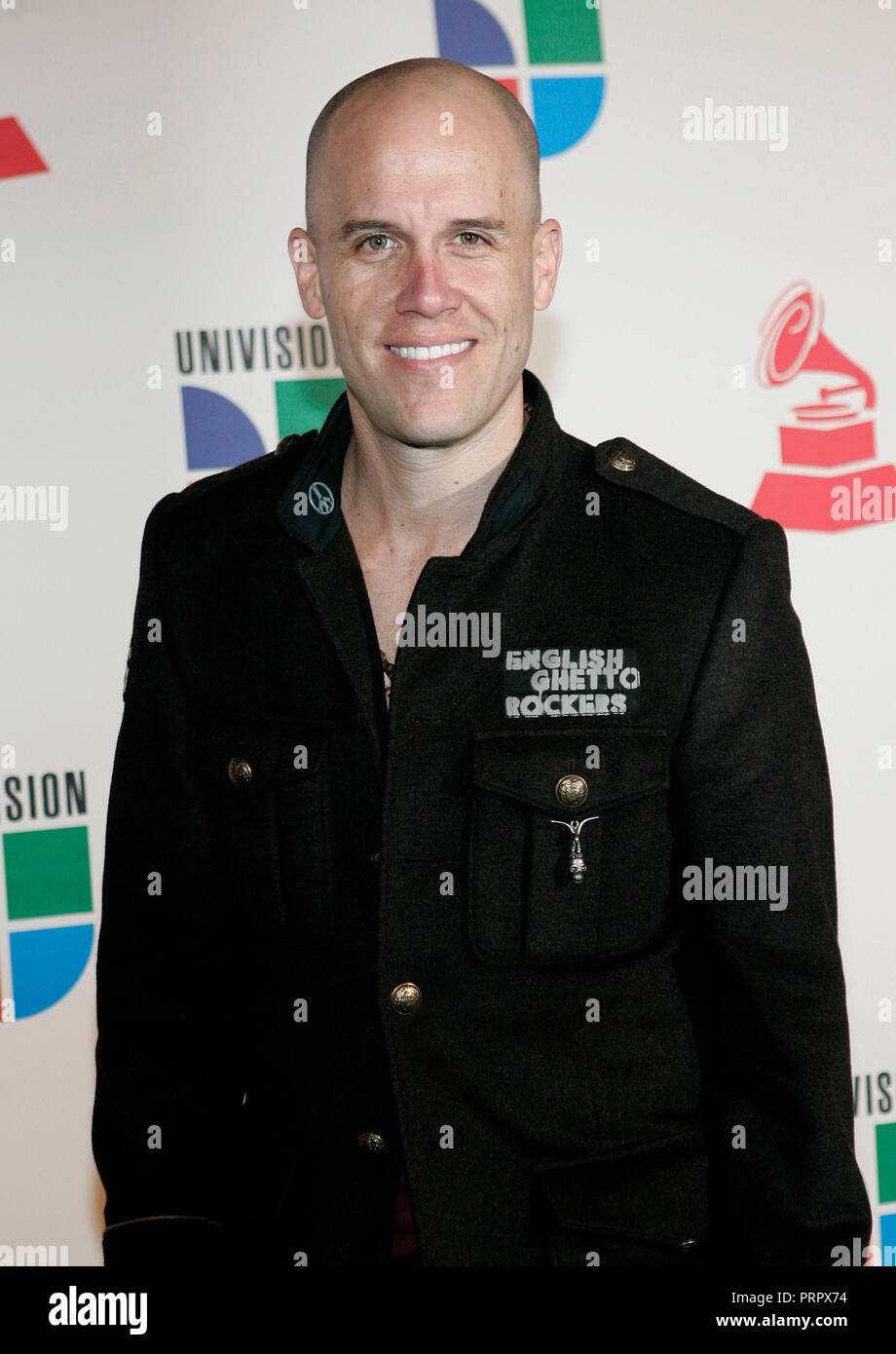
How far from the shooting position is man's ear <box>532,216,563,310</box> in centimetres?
156

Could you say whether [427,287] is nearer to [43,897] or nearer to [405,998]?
[405,998]

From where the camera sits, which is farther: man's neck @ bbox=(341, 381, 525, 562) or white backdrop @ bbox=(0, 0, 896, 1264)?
white backdrop @ bbox=(0, 0, 896, 1264)

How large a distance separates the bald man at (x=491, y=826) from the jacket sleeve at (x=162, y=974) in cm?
1

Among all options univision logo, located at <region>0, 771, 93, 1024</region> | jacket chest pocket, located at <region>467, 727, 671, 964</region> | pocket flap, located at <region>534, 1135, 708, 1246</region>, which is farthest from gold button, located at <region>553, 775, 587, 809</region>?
univision logo, located at <region>0, 771, 93, 1024</region>

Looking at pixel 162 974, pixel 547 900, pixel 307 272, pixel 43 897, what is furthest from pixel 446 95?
pixel 43 897

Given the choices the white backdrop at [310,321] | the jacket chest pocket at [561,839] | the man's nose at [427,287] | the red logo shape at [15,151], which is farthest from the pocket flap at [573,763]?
the red logo shape at [15,151]

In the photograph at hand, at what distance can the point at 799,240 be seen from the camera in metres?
2.09

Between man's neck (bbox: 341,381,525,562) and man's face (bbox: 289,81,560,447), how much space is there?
32 mm

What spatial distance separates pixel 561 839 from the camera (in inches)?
54.7

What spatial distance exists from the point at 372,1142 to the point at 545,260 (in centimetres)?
95

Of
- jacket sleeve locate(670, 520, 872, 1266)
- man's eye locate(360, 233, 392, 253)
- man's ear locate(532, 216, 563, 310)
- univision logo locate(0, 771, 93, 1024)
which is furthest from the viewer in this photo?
univision logo locate(0, 771, 93, 1024)

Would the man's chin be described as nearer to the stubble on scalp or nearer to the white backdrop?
the stubble on scalp

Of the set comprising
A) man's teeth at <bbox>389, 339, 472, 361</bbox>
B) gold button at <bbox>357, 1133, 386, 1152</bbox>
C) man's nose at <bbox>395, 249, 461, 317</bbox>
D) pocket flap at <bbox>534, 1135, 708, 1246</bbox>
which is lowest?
pocket flap at <bbox>534, 1135, 708, 1246</bbox>

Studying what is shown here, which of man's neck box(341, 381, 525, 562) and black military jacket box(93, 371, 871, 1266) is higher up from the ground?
man's neck box(341, 381, 525, 562)
